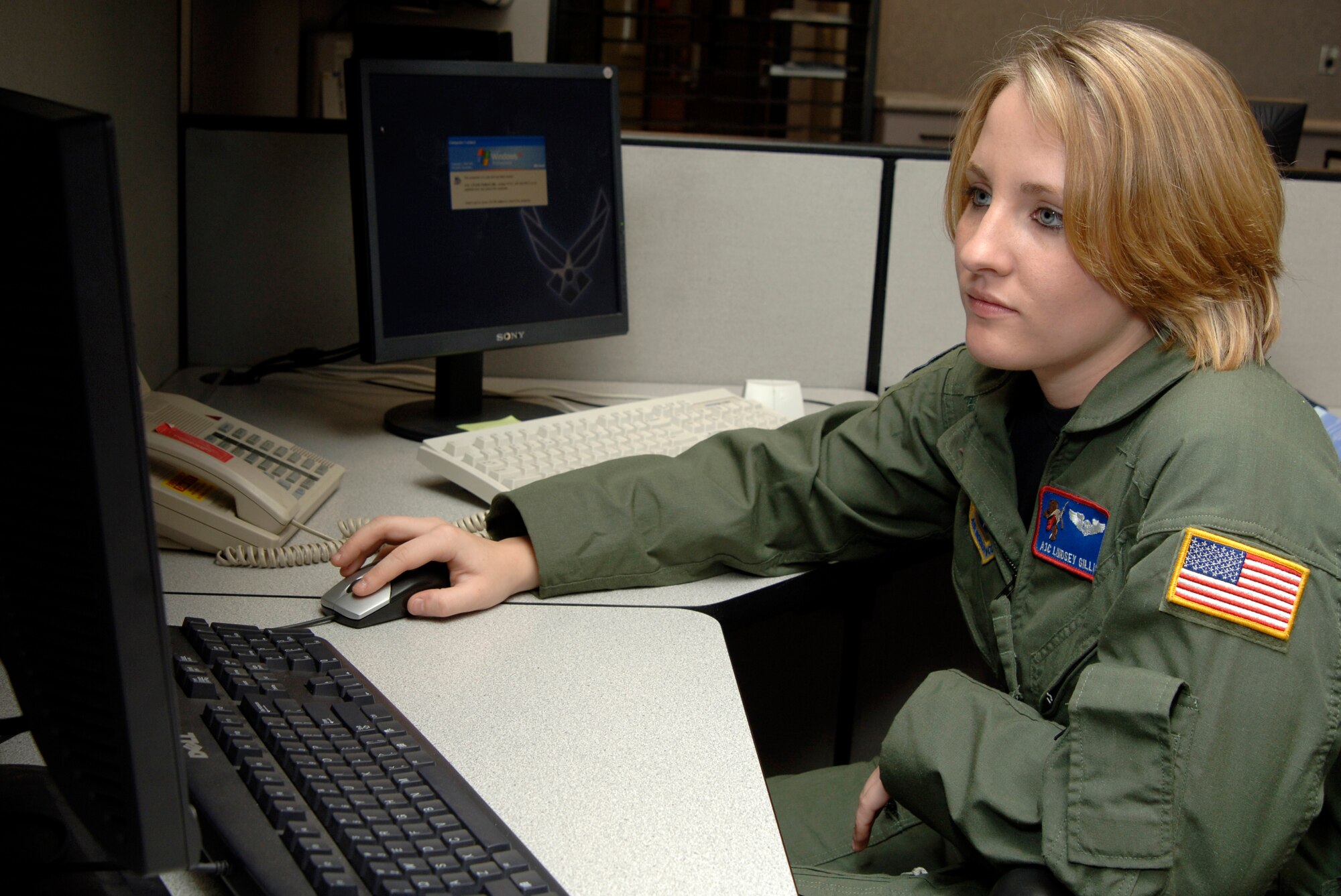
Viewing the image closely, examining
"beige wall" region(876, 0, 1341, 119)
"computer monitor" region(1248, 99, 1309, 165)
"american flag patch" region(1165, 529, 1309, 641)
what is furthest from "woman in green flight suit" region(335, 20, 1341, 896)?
"beige wall" region(876, 0, 1341, 119)

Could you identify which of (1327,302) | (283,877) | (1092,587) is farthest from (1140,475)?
(1327,302)

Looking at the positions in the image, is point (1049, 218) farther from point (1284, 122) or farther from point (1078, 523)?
point (1284, 122)

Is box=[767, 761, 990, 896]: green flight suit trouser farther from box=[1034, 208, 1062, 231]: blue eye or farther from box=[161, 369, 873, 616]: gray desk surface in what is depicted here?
box=[1034, 208, 1062, 231]: blue eye

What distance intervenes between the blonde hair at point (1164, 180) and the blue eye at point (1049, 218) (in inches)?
0.8

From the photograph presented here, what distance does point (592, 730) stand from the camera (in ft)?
2.44

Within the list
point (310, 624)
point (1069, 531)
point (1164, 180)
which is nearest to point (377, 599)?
point (310, 624)

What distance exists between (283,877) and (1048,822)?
0.45 metres

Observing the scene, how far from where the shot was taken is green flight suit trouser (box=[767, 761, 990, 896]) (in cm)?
83

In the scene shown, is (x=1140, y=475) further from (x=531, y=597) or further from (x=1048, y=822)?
(x=531, y=597)

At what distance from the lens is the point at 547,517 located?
997 millimetres

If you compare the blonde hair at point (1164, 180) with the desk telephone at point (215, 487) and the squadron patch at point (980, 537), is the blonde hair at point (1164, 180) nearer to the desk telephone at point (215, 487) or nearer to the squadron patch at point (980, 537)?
the squadron patch at point (980, 537)

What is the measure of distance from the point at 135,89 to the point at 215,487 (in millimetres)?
646

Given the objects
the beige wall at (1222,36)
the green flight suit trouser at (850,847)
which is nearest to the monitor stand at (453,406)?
the green flight suit trouser at (850,847)

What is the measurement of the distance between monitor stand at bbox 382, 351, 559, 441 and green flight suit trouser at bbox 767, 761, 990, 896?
1.92 feet
